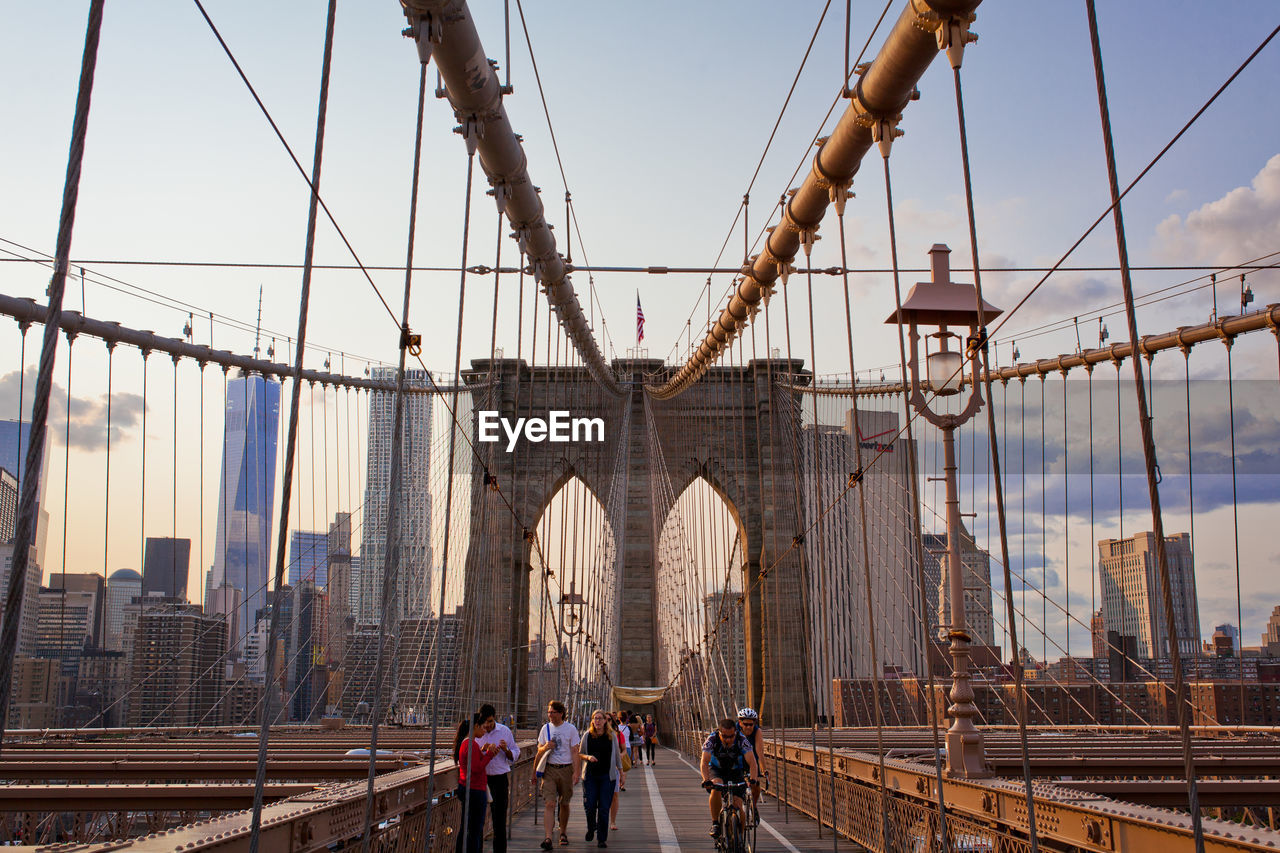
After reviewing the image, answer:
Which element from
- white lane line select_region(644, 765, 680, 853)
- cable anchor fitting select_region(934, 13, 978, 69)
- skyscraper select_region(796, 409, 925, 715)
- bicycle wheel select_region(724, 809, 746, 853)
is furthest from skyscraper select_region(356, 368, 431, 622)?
cable anchor fitting select_region(934, 13, 978, 69)

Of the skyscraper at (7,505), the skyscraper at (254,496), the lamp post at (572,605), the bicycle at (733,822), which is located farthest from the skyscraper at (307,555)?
the bicycle at (733,822)

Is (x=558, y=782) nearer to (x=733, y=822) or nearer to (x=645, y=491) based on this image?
(x=733, y=822)

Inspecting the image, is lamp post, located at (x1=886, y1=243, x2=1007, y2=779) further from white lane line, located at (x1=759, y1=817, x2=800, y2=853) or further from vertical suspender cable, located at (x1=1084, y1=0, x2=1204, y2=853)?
vertical suspender cable, located at (x1=1084, y1=0, x2=1204, y2=853)

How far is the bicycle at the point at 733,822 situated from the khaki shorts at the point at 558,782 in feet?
5.04

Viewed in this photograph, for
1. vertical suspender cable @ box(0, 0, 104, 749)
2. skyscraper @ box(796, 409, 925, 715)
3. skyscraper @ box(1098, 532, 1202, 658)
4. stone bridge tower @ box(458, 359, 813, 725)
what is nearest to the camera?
vertical suspender cable @ box(0, 0, 104, 749)

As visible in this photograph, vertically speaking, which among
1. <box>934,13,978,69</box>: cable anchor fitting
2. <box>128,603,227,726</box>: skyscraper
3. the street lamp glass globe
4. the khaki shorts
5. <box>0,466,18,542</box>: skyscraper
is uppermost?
<box>934,13,978,69</box>: cable anchor fitting

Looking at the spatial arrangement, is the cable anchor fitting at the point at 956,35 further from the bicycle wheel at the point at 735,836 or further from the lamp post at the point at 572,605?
the lamp post at the point at 572,605

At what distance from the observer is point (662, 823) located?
9594 millimetres

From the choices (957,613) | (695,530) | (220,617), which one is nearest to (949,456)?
(957,613)

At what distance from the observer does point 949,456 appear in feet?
24.1

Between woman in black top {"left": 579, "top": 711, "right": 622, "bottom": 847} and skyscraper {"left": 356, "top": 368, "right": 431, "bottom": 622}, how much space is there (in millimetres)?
16697

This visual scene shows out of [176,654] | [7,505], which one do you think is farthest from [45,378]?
[176,654]

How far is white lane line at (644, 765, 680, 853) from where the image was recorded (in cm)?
797

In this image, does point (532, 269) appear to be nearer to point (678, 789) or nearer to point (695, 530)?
point (678, 789)
